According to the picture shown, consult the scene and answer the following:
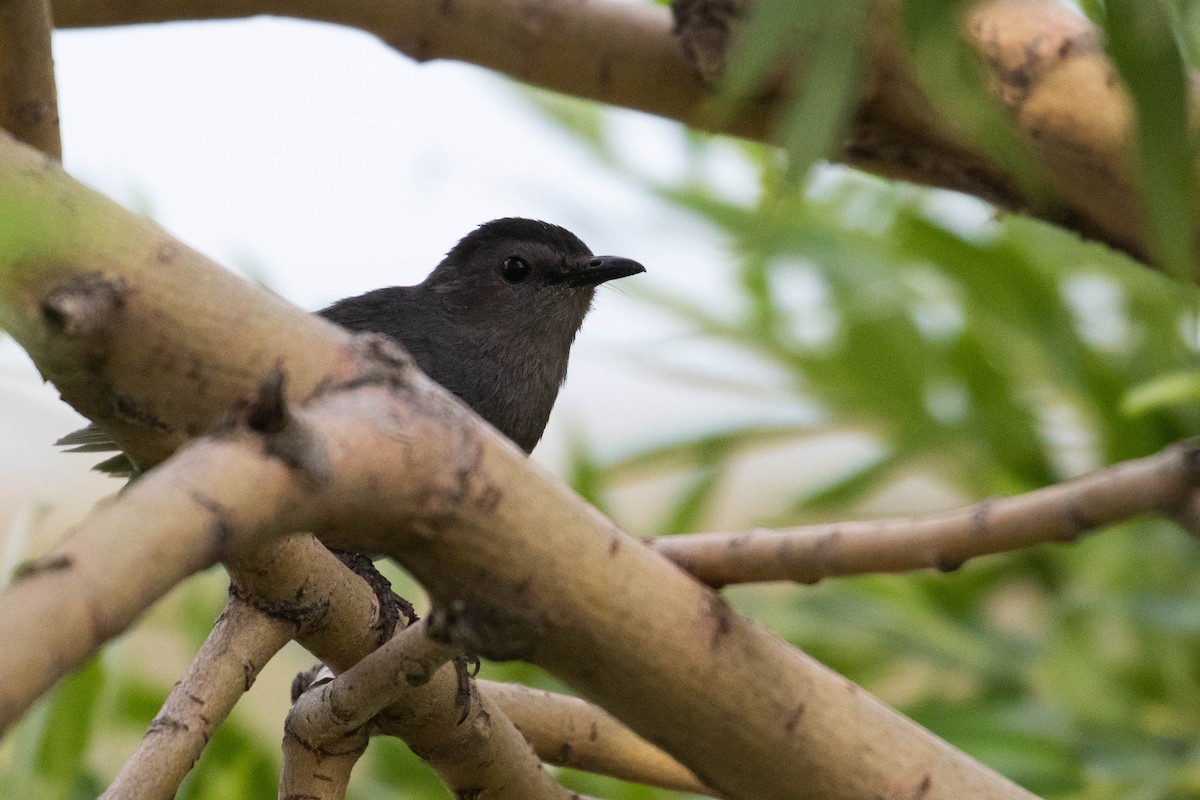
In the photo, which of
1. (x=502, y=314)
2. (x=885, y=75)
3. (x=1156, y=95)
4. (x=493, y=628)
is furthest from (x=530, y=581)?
(x=502, y=314)

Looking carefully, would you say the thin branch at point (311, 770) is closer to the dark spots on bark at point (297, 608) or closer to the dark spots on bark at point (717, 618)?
the dark spots on bark at point (297, 608)

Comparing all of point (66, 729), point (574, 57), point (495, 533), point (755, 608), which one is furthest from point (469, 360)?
point (495, 533)

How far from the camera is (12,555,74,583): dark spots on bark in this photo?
0.68m

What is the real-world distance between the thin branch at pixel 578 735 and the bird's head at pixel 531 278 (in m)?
1.06

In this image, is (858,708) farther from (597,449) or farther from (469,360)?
(597,449)

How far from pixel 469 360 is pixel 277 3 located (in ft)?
2.73

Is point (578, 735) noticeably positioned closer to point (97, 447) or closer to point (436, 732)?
point (436, 732)

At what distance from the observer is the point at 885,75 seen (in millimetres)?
1783

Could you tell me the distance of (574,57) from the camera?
2006mm

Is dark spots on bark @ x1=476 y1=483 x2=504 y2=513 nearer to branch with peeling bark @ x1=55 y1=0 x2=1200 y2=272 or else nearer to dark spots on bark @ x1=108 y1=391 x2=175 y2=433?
dark spots on bark @ x1=108 y1=391 x2=175 y2=433

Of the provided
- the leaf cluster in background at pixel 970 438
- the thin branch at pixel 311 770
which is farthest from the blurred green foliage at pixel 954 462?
the thin branch at pixel 311 770

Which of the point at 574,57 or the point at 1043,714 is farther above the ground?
the point at 574,57

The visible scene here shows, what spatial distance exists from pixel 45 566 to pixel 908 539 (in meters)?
Answer: 0.93

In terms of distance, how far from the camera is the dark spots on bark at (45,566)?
0.68 m
